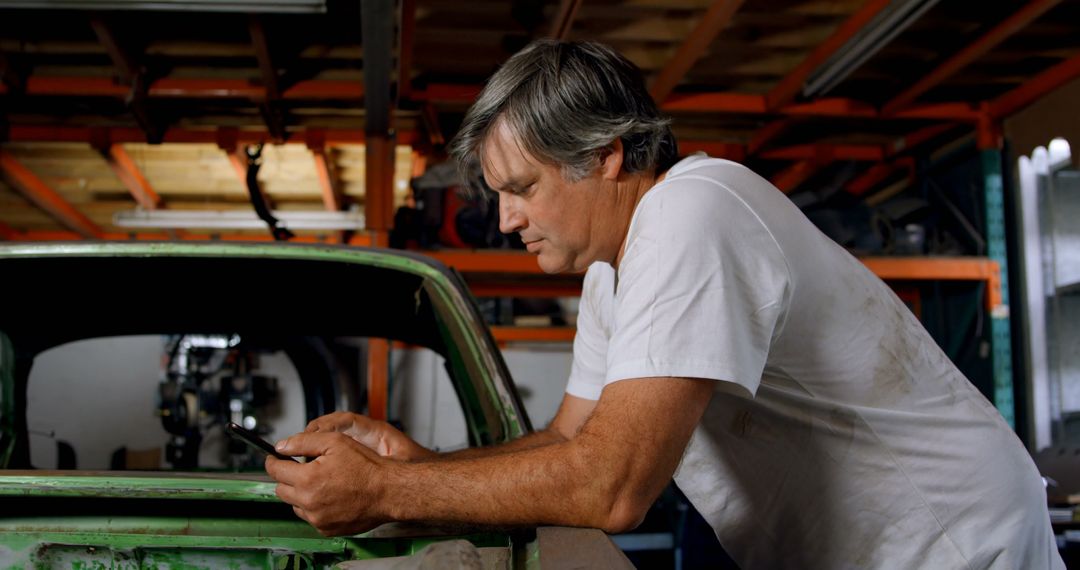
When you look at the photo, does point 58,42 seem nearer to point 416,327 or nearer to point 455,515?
point 416,327

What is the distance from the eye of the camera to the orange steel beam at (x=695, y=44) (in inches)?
176

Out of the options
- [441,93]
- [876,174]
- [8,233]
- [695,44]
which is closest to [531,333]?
[441,93]

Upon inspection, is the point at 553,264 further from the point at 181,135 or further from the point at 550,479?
the point at 181,135

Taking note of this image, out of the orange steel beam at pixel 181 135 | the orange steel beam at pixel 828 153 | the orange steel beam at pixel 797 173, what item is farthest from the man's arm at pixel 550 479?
the orange steel beam at pixel 797 173

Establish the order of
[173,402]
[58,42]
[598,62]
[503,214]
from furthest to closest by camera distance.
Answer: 1. [173,402]
2. [58,42]
3. [503,214]
4. [598,62]

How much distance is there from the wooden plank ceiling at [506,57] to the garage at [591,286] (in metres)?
0.03

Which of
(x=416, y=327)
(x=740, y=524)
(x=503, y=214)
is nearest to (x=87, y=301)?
(x=416, y=327)

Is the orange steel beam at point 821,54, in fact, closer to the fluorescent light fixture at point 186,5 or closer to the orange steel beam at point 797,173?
the orange steel beam at point 797,173

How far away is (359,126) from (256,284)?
4816 millimetres

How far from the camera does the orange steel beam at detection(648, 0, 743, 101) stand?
446 centimetres

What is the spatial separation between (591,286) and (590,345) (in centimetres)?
13

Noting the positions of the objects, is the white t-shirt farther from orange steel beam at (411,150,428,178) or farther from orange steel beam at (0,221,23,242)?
orange steel beam at (0,221,23,242)

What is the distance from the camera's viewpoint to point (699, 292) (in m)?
1.12

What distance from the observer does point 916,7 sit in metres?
4.18
